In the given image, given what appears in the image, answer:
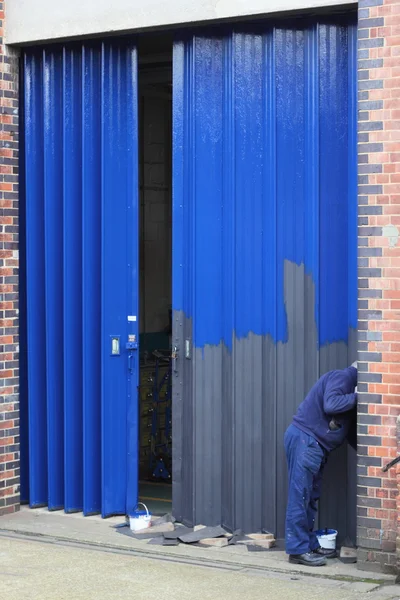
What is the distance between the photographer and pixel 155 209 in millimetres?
13297

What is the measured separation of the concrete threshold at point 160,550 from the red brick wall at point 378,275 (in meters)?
0.26

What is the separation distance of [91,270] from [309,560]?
10.4ft

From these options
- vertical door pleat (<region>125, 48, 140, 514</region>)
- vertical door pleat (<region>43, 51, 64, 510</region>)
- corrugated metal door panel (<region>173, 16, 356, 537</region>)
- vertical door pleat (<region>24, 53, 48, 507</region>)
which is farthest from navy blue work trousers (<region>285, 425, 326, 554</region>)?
vertical door pleat (<region>24, 53, 48, 507</region>)

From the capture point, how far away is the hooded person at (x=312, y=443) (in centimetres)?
810

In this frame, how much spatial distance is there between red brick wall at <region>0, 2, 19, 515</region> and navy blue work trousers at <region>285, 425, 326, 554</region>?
2903 mm

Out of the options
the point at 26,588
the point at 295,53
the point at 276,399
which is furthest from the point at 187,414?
the point at 295,53

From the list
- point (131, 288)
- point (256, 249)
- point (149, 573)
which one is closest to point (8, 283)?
point (131, 288)

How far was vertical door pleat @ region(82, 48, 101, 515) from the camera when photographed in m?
9.67

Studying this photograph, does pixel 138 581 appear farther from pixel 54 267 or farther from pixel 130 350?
pixel 54 267

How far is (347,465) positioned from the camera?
8.53 metres

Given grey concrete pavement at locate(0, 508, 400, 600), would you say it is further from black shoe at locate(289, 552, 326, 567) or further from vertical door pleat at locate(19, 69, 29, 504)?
vertical door pleat at locate(19, 69, 29, 504)

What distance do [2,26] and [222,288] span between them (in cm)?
314

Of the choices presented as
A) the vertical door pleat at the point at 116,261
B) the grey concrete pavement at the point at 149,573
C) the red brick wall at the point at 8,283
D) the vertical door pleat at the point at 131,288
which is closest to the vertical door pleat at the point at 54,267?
the red brick wall at the point at 8,283

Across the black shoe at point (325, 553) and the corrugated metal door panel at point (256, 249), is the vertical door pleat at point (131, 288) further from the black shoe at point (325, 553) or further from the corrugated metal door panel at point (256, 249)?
the black shoe at point (325, 553)
